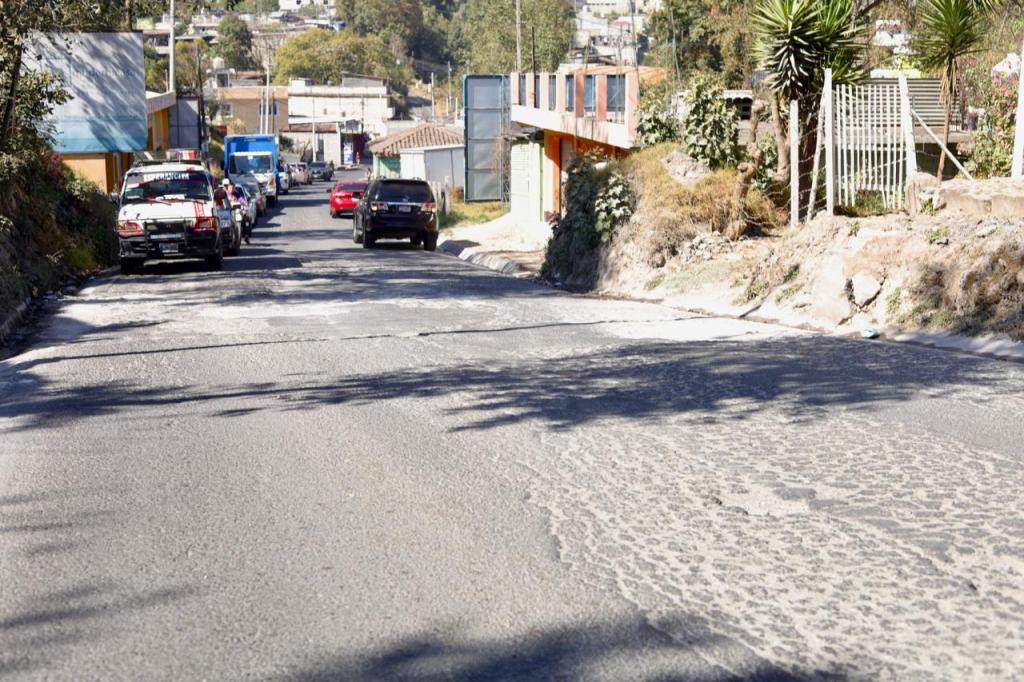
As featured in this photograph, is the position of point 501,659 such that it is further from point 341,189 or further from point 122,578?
point 341,189

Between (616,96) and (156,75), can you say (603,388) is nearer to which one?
(616,96)

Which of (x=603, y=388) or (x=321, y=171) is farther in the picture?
(x=321, y=171)

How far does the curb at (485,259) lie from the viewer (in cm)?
2759

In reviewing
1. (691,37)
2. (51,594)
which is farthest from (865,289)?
(691,37)

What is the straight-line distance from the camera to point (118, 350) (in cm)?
1327

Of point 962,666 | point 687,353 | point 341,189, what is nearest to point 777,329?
point 687,353

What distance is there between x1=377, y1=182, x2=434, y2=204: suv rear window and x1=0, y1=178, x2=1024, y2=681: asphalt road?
70.1 ft

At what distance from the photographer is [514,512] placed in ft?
22.3

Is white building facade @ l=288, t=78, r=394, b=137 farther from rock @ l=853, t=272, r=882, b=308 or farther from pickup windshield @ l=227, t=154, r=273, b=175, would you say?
rock @ l=853, t=272, r=882, b=308

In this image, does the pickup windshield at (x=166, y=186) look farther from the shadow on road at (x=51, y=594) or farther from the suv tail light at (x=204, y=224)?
the shadow on road at (x=51, y=594)

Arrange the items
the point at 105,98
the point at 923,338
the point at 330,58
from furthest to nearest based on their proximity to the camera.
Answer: the point at 330,58 < the point at 105,98 < the point at 923,338

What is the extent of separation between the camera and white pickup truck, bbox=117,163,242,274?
79.4 feet

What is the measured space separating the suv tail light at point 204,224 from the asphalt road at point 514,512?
1182 cm

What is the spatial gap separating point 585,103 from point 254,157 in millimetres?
32517
